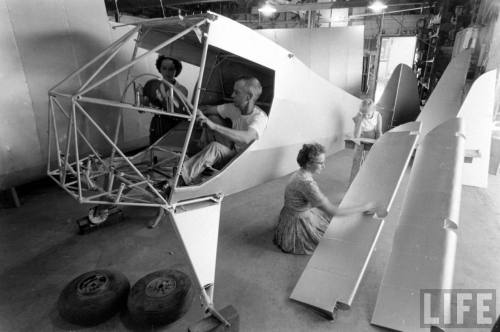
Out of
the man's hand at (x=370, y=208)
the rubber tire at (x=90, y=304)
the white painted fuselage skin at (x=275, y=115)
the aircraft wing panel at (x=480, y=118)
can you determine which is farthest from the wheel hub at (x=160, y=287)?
the aircraft wing panel at (x=480, y=118)

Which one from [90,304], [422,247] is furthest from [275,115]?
[90,304]

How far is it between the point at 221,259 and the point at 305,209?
1.07m

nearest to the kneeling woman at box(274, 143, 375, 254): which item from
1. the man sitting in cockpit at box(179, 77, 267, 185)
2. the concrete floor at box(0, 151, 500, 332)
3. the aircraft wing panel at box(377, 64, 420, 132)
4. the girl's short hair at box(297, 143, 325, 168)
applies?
the girl's short hair at box(297, 143, 325, 168)

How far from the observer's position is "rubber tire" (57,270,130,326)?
228cm

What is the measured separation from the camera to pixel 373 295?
264cm

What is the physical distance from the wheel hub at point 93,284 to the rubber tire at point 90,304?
16mm

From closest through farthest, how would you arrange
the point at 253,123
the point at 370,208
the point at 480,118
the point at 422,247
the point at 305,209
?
the point at 422,247
the point at 370,208
the point at 253,123
the point at 305,209
the point at 480,118

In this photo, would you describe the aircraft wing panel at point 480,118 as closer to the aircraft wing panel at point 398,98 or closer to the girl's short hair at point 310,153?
the aircraft wing panel at point 398,98

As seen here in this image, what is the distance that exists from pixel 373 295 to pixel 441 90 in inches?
182

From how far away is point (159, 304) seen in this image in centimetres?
227

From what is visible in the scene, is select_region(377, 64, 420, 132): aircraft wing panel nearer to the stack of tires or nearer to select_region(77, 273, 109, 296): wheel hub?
the stack of tires

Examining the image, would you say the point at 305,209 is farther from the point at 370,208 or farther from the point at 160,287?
the point at 160,287

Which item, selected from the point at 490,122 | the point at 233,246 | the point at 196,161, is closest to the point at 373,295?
the point at 233,246

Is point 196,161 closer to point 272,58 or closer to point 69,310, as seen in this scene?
point 272,58
